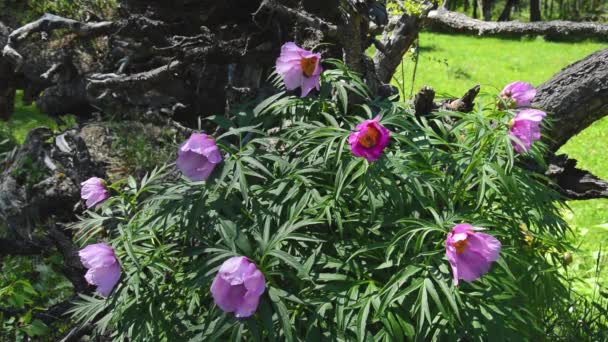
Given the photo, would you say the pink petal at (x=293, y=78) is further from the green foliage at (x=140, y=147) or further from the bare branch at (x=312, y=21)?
the green foliage at (x=140, y=147)

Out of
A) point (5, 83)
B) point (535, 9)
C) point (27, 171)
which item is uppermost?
point (27, 171)

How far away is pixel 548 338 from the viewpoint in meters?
2.88

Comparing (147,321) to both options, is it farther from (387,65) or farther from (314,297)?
(387,65)

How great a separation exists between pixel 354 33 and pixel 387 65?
1.01 metres

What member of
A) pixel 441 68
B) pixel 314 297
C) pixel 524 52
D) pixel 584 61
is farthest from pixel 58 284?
pixel 524 52

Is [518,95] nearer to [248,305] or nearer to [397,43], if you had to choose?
[248,305]

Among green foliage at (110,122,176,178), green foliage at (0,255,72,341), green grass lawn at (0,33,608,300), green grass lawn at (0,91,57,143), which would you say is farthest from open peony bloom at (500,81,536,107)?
green grass lawn at (0,91,57,143)

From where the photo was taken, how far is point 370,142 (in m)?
2.00

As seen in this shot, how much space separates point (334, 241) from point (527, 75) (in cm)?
1201

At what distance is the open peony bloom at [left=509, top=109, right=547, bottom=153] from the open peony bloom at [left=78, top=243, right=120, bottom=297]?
55.3 inches

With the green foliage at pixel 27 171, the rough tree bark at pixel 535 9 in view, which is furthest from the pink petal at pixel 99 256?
the rough tree bark at pixel 535 9

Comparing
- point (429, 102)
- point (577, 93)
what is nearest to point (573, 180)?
point (577, 93)

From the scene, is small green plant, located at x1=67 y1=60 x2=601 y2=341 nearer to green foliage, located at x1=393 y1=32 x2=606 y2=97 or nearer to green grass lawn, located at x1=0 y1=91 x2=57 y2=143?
green grass lawn, located at x1=0 y1=91 x2=57 y2=143

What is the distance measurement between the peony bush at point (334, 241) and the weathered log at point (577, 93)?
1.10 meters
